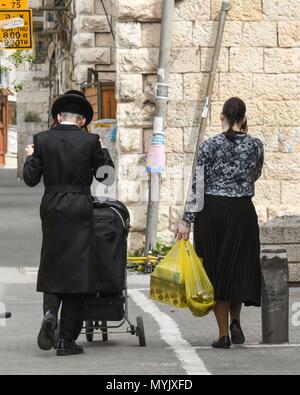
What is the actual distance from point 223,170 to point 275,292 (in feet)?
3.06

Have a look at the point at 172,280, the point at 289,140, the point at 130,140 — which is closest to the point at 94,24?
the point at 130,140

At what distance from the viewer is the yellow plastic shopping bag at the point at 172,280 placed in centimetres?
995

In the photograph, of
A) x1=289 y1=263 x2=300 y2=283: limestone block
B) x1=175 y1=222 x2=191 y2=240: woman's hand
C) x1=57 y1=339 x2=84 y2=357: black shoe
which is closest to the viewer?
x1=57 y1=339 x2=84 y2=357: black shoe

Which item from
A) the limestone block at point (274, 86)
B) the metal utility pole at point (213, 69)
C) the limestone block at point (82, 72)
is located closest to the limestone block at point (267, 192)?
the metal utility pole at point (213, 69)

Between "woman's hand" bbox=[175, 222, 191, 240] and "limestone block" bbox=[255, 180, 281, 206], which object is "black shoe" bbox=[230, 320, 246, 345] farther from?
"limestone block" bbox=[255, 180, 281, 206]

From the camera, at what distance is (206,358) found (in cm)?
932

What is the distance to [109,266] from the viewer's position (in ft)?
32.4

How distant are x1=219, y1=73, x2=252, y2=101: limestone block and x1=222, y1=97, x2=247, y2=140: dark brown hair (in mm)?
6584

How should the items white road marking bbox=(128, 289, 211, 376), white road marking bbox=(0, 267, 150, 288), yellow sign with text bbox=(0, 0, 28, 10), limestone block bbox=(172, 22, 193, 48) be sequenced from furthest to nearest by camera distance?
1. yellow sign with text bbox=(0, 0, 28, 10)
2. limestone block bbox=(172, 22, 193, 48)
3. white road marking bbox=(0, 267, 150, 288)
4. white road marking bbox=(128, 289, 211, 376)

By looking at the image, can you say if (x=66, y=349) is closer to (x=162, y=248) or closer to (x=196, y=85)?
(x=162, y=248)

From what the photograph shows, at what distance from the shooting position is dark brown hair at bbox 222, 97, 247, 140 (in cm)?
1017

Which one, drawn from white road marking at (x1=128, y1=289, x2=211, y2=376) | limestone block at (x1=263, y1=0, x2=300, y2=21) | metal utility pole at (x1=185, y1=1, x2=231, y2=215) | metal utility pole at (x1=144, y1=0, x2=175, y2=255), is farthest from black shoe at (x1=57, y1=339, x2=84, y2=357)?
limestone block at (x1=263, y1=0, x2=300, y2=21)

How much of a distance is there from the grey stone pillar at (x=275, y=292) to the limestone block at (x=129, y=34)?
712 cm

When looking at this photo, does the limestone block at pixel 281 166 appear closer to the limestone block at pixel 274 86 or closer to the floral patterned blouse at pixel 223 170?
the limestone block at pixel 274 86
